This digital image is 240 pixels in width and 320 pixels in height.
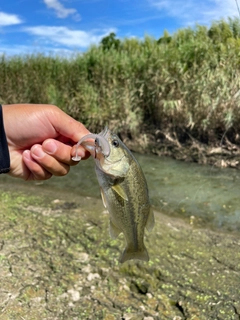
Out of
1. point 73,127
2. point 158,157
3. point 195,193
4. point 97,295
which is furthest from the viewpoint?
point 158,157

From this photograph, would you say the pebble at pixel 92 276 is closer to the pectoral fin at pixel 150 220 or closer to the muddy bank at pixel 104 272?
the muddy bank at pixel 104 272

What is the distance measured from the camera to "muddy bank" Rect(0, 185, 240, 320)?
297 centimetres

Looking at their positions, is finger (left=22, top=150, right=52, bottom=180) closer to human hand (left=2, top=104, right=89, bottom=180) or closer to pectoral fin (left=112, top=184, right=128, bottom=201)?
human hand (left=2, top=104, right=89, bottom=180)

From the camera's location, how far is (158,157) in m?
8.83

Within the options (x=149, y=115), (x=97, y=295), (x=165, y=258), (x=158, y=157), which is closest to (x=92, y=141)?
(x=97, y=295)

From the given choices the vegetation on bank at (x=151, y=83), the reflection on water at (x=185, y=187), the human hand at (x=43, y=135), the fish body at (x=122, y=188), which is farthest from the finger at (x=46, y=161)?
the vegetation on bank at (x=151, y=83)

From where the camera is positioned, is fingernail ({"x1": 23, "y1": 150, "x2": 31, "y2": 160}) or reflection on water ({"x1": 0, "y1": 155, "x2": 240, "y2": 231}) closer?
fingernail ({"x1": 23, "y1": 150, "x2": 31, "y2": 160})

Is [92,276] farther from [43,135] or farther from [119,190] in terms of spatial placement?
[119,190]

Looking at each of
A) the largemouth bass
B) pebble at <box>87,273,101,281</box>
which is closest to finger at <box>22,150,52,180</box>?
the largemouth bass

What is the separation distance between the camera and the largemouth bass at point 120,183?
5.97 feet

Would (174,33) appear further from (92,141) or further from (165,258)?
(92,141)

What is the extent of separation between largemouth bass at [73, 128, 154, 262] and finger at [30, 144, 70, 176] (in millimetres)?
398

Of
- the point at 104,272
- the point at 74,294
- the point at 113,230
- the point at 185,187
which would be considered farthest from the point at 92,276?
the point at 185,187

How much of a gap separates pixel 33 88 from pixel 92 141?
30.2 ft
